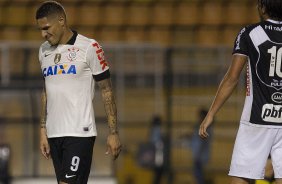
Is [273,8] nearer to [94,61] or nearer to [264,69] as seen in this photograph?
[264,69]

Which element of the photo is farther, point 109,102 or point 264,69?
point 109,102

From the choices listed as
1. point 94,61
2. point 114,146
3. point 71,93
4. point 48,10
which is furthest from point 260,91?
point 48,10

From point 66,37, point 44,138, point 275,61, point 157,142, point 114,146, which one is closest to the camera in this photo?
point 275,61

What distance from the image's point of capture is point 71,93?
230 inches

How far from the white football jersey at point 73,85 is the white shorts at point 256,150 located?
1.06 meters

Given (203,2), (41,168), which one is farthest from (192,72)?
(203,2)

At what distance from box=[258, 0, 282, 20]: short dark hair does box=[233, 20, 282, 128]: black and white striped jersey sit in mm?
38

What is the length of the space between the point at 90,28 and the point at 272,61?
1020 cm

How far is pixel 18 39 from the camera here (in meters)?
15.0

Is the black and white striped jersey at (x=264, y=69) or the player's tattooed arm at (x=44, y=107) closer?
the black and white striped jersey at (x=264, y=69)

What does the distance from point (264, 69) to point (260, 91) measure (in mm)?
135

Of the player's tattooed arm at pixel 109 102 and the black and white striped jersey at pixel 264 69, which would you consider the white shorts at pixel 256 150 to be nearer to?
the black and white striped jersey at pixel 264 69

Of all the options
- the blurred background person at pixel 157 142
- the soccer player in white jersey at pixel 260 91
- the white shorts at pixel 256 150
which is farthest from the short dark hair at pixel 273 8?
the blurred background person at pixel 157 142

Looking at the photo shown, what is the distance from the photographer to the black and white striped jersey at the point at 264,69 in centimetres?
526
